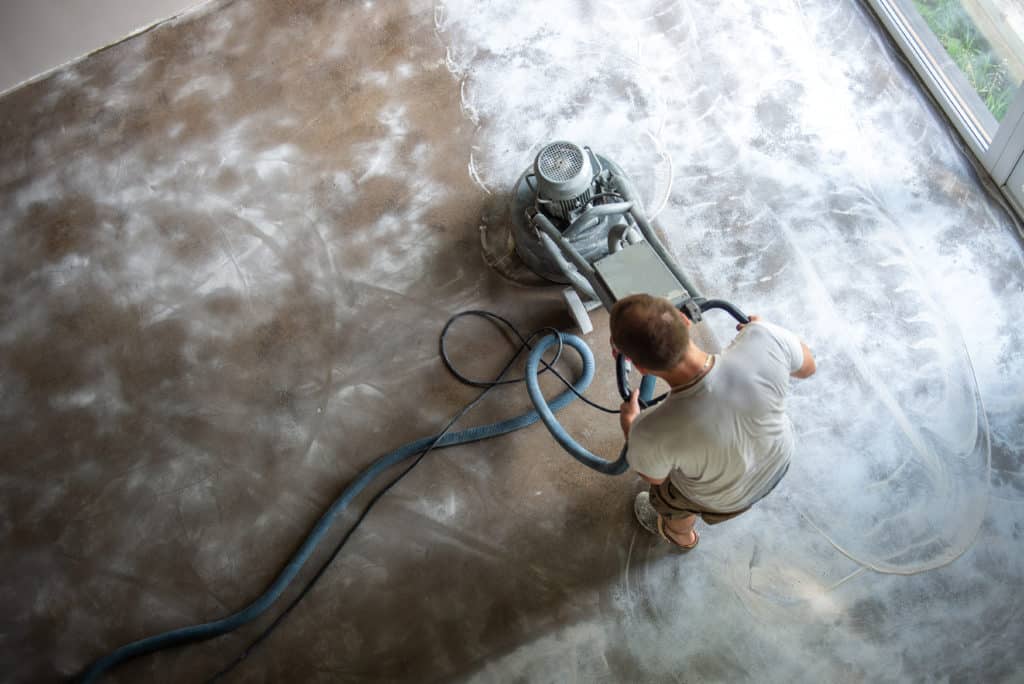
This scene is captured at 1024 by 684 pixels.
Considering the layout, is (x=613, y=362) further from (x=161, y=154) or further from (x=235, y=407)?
(x=161, y=154)

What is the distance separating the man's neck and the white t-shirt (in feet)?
0.10

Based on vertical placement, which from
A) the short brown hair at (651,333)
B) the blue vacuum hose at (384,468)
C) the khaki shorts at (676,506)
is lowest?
the blue vacuum hose at (384,468)

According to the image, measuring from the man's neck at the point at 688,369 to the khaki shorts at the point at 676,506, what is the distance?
1.36ft

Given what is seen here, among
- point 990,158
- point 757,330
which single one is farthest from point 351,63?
point 990,158

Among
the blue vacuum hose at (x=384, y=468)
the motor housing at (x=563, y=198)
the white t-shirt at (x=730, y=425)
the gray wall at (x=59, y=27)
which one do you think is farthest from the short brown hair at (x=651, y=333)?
the gray wall at (x=59, y=27)

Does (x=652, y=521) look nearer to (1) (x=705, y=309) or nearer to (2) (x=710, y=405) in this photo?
(1) (x=705, y=309)

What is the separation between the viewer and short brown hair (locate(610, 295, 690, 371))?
6.89ft

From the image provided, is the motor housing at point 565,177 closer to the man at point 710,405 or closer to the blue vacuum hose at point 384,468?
the blue vacuum hose at point 384,468

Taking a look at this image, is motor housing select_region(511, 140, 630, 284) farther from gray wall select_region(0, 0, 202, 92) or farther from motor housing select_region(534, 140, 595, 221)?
gray wall select_region(0, 0, 202, 92)

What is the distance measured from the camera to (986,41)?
3357 mm

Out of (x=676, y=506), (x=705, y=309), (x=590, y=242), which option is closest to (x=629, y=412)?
(x=676, y=506)

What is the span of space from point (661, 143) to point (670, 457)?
1.83 meters

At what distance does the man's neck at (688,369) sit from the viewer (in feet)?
7.03

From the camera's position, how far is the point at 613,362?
3.26 meters
